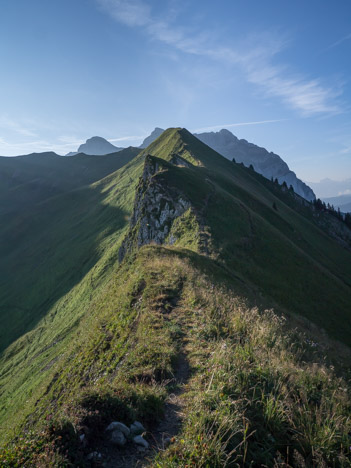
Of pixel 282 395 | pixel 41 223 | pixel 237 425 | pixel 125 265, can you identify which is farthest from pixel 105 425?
pixel 41 223

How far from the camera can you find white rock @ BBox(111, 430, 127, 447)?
5418 mm

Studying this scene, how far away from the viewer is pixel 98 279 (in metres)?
57.5

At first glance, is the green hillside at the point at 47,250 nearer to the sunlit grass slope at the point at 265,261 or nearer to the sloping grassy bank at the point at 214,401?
the sunlit grass slope at the point at 265,261

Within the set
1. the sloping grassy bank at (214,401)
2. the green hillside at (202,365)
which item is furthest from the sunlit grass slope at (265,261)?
the sloping grassy bank at (214,401)

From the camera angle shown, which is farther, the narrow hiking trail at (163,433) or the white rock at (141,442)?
the white rock at (141,442)

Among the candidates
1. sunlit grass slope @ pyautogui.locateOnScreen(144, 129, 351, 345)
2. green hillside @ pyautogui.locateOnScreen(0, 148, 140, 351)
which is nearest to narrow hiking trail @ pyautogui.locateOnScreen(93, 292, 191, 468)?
sunlit grass slope @ pyautogui.locateOnScreen(144, 129, 351, 345)

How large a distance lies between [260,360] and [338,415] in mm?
2035

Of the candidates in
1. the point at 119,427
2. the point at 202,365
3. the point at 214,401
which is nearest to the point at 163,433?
the point at 119,427

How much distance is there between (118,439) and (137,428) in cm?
54

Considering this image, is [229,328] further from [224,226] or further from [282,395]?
[224,226]

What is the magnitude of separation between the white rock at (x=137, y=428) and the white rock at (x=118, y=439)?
0.30m

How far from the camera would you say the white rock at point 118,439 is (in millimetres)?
5418

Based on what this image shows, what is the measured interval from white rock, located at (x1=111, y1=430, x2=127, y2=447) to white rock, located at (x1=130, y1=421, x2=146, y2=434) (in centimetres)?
30

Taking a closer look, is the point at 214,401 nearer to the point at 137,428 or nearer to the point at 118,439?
the point at 137,428
